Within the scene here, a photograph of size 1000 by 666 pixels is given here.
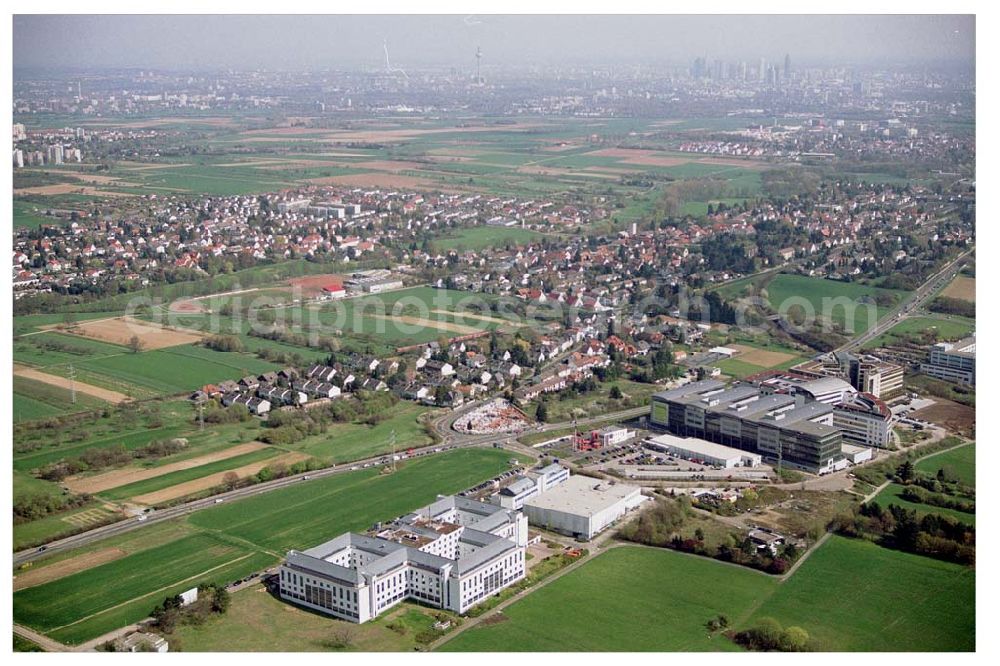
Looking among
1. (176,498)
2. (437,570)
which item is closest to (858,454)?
(437,570)

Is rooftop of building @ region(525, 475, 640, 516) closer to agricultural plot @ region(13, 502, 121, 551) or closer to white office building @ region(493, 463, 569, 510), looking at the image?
white office building @ region(493, 463, 569, 510)

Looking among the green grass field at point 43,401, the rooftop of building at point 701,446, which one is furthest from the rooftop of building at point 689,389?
the green grass field at point 43,401

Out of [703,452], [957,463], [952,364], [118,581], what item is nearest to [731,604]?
[703,452]

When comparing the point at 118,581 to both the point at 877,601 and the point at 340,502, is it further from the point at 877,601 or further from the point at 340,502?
the point at 877,601

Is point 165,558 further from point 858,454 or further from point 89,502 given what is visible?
point 858,454

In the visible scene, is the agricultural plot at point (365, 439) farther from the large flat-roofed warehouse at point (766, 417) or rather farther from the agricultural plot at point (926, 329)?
the agricultural plot at point (926, 329)

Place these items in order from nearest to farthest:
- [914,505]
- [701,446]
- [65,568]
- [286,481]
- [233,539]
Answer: [65,568], [233,539], [914,505], [286,481], [701,446]

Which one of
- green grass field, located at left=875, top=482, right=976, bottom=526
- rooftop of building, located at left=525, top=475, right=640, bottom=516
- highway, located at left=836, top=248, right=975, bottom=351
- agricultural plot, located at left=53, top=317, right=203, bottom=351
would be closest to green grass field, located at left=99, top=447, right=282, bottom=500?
rooftop of building, located at left=525, top=475, right=640, bottom=516
